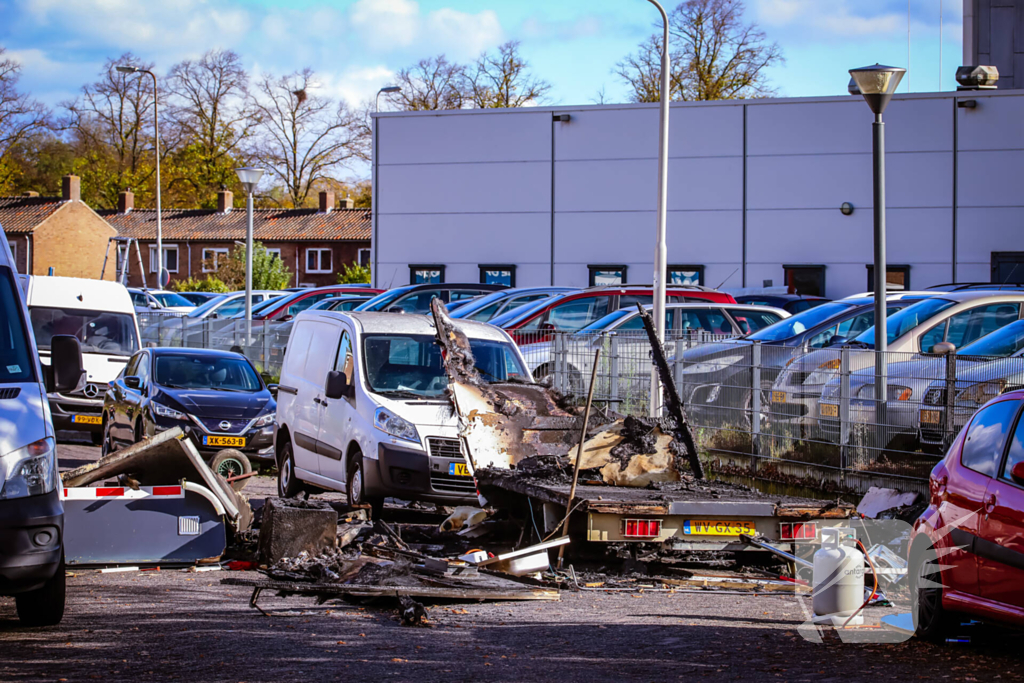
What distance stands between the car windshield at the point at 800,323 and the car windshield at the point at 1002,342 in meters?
2.96

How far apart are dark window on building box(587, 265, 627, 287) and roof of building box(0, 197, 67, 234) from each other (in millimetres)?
46650

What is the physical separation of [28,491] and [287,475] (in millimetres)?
6641

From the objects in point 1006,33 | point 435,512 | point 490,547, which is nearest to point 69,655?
point 490,547

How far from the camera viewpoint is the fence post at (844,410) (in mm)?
11805

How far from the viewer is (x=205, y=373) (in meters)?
16.3

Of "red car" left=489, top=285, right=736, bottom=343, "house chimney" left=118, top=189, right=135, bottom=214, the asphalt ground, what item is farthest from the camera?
"house chimney" left=118, top=189, right=135, bottom=214

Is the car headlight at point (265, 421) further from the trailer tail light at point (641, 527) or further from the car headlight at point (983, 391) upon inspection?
the car headlight at point (983, 391)

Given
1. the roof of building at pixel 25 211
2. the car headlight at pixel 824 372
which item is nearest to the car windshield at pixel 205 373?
the car headlight at pixel 824 372

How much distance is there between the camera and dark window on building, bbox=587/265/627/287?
3381 centimetres

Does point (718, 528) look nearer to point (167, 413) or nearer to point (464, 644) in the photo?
point (464, 644)

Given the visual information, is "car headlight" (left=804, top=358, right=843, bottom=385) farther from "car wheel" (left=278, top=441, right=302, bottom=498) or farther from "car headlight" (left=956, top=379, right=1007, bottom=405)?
"car wheel" (left=278, top=441, right=302, bottom=498)

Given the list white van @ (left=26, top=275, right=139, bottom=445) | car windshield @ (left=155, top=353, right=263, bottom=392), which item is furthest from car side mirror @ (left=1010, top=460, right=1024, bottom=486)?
white van @ (left=26, top=275, right=139, bottom=445)

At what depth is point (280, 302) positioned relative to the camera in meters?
30.5

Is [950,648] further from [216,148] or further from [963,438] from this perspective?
[216,148]
